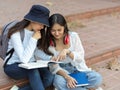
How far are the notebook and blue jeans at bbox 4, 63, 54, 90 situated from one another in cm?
28

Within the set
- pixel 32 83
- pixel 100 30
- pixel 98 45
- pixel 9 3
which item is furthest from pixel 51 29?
pixel 9 3

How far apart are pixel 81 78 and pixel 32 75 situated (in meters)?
0.61

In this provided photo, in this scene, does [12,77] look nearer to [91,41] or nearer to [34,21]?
[34,21]

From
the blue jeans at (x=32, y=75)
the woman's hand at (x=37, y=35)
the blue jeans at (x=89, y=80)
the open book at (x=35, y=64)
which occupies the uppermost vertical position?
the woman's hand at (x=37, y=35)

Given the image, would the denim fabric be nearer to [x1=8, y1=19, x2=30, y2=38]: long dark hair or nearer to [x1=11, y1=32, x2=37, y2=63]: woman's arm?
[x1=11, y1=32, x2=37, y2=63]: woman's arm

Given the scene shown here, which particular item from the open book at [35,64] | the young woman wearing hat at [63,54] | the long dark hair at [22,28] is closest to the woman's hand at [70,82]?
the young woman wearing hat at [63,54]

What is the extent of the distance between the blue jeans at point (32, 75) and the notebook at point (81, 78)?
28 cm

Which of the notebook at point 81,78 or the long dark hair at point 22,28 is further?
the notebook at point 81,78

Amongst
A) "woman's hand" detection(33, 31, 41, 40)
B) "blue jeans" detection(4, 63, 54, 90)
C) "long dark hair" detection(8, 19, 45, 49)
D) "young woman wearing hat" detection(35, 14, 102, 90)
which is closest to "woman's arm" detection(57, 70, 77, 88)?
"young woman wearing hat" detection(35, 14, 102, 90)

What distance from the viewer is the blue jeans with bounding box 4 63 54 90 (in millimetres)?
3215

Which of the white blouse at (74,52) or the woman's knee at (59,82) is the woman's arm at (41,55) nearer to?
the white blouse at (74,52)

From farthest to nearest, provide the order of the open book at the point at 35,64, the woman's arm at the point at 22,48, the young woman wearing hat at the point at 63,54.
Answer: the young woman wearing hat at the point at 63,54
the woman's arm at the point at 22,48
the open book at the point at 35,64

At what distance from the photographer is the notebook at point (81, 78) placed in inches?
136

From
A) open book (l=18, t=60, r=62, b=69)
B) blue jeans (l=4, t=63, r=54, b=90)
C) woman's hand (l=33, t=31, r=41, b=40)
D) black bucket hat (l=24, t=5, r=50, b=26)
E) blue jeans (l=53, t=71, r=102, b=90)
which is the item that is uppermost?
black bucket hat (l=24, t=5, r=50, b=26)
